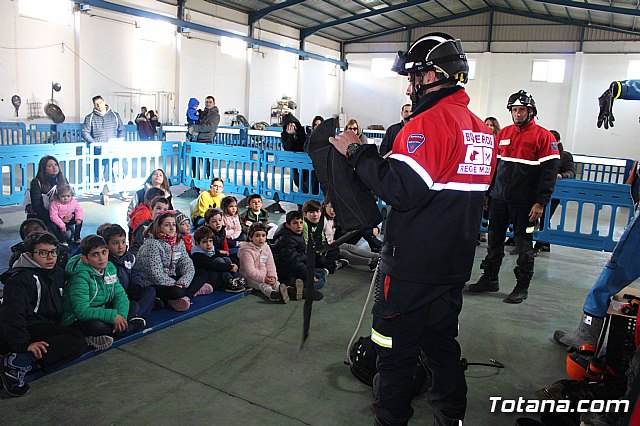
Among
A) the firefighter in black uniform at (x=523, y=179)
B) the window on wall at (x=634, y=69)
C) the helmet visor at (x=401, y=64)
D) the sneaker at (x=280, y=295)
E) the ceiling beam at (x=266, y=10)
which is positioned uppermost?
the ceiling beam at (x=266, y=10)

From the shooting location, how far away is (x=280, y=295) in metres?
5.40

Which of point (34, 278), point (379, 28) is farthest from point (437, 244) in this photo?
point (379, 28)

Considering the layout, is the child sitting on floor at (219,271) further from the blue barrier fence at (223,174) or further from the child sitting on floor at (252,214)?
the blue barrier fence at (223,174)

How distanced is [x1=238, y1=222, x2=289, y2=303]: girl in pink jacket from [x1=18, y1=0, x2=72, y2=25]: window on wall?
12010mm

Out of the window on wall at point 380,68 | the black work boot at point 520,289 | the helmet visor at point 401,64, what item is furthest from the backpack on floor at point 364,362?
the window on wall at point 380,68

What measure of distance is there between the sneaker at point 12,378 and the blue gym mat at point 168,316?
132mm

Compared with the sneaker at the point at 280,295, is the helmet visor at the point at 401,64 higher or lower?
higher

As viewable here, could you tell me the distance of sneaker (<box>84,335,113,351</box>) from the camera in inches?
157

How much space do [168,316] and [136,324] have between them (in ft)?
1.49

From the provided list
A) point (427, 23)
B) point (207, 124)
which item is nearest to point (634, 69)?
point (427, 23)

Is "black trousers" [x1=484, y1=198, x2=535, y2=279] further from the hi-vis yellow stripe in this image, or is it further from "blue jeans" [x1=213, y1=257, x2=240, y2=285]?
the hi-vis yellow stripe

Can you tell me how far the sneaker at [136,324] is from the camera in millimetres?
4338

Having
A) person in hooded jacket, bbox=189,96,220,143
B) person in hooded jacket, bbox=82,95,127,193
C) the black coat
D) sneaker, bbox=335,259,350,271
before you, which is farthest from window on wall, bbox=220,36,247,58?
the black coat

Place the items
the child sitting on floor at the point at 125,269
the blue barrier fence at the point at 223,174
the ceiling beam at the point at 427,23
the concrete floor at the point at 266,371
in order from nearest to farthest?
the concrete floor at the point at 266,371
the child sitting on floor at the point at 125,269
the blue barrier fence at the point at 223,174
the ceiling beam at the point at 427,23
